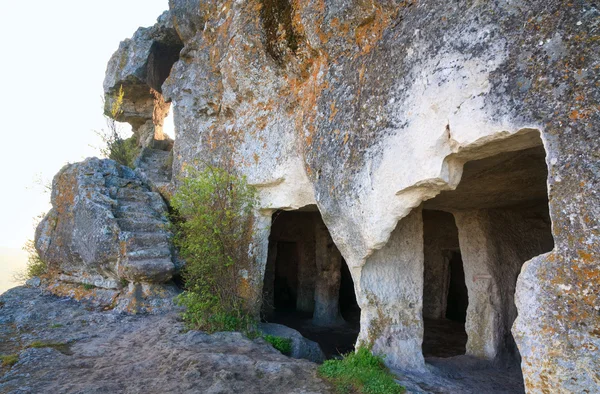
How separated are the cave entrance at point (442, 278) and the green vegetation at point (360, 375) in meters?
4.96

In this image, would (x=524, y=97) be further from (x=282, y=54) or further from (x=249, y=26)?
(x=249, y=26)

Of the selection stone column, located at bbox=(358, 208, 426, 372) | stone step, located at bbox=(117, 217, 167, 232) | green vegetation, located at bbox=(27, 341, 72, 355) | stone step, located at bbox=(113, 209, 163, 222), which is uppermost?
stone step, located at bbox=(113, 209, 163, 222)

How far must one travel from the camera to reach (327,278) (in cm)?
1031

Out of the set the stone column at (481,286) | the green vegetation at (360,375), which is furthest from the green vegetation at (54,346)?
the stone column at (481,286)

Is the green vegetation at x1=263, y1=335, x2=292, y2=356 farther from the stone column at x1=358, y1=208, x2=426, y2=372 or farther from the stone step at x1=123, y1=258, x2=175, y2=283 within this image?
the stone step at x1=123, y1=258, x2=175, y2=283

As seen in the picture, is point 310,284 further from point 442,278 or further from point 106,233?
point 106,233

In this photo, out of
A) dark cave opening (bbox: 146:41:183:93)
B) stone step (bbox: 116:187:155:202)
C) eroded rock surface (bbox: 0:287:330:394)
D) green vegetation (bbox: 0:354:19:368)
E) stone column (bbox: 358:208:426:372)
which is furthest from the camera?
dark cave opening (bbox: 146:41:183:93)

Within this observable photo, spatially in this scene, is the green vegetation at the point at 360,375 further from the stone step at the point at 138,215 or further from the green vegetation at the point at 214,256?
the stone step at the point at 138,215

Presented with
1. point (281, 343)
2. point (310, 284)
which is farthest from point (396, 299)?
point (310, 284)

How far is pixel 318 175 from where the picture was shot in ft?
17.9

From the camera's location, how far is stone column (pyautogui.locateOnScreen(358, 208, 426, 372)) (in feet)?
18.0

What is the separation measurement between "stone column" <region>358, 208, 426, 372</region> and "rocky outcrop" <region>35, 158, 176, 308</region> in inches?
130

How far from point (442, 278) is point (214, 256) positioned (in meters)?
6.92

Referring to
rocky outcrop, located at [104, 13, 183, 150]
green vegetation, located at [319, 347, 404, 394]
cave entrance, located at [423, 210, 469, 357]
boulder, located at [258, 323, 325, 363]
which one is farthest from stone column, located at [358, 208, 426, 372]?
rocky outcrop, located at [104, 13, 183, 150]
